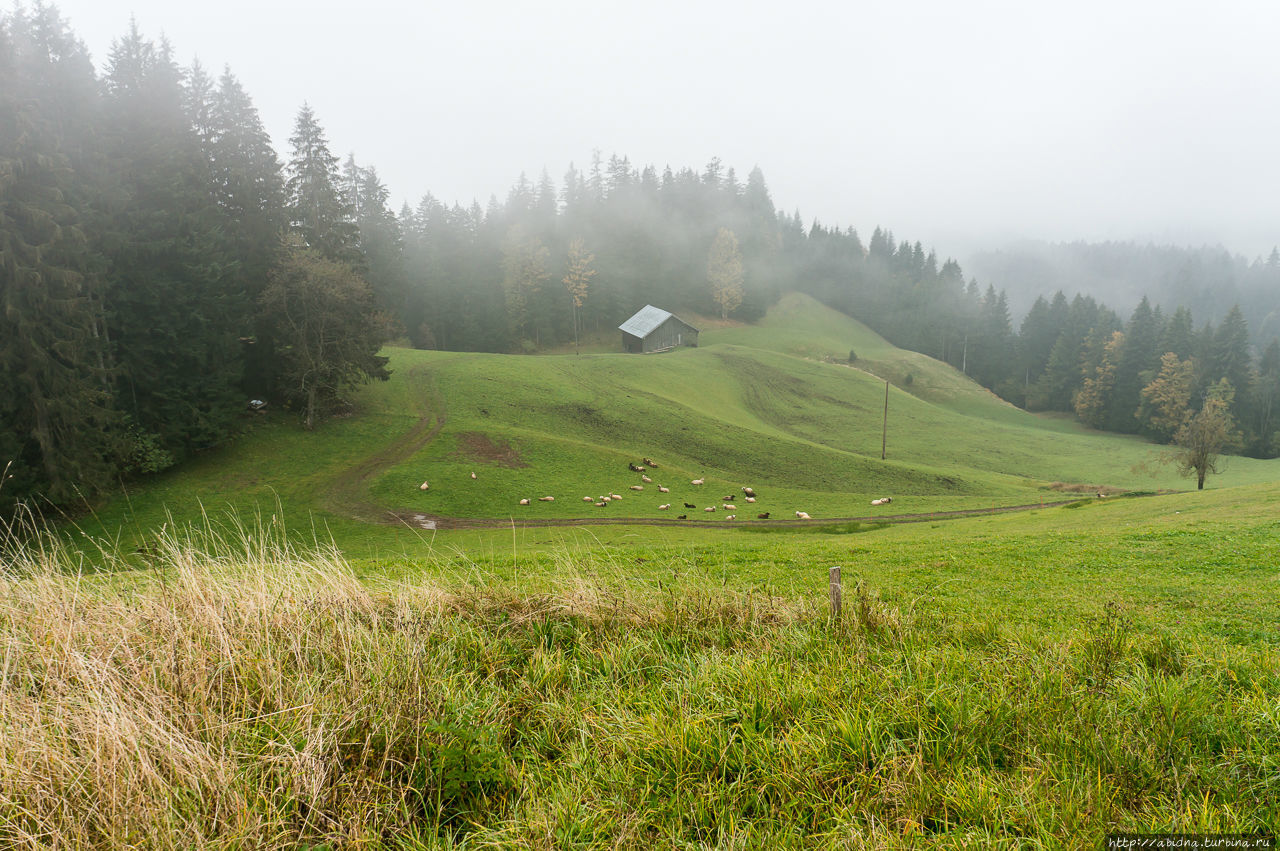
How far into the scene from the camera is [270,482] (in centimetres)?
3362

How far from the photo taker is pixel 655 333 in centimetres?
8256

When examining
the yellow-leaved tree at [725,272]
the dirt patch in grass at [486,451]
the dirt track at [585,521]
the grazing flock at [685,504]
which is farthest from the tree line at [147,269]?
the yellow-leaved tree at [725,272]

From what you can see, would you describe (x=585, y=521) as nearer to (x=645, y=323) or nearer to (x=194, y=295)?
(x=194, y=295)

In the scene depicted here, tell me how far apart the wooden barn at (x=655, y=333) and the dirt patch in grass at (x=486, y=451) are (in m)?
43.3

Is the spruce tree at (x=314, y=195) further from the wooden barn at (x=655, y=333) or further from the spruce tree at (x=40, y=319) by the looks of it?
the wooden barn at (x=655, y=333)

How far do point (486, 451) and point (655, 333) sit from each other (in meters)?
46.7

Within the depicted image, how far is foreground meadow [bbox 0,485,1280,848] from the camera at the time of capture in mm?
4133

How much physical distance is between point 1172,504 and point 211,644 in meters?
34.2

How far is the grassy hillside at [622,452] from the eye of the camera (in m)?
32.8

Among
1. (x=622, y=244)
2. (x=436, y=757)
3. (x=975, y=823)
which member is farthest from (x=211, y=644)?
(x=622, y=244)

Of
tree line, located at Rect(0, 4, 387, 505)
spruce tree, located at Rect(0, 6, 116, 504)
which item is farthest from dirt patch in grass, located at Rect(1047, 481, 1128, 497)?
spruce tree, located at Rect(0, 6, 116, 504)

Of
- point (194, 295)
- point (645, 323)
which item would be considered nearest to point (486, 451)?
point (194, 295)

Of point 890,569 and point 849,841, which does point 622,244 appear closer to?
point 890,569

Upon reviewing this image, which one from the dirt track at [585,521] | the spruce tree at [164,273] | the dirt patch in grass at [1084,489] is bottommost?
the dirt patch in grass at [1084,489]
